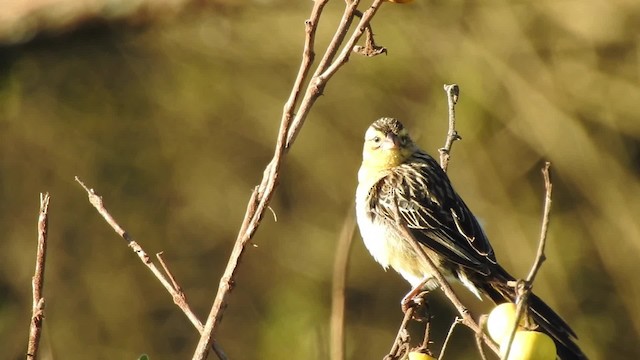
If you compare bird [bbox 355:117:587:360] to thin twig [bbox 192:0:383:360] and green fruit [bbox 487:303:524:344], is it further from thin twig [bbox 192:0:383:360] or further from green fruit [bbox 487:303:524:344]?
thin twig [bbox 192:0:383:360]

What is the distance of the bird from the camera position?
4.29m

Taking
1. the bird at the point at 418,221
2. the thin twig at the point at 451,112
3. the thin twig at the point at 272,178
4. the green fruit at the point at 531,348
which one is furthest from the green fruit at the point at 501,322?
the bird at the point at 418,221

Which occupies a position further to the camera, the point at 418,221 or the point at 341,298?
the point at 418,221

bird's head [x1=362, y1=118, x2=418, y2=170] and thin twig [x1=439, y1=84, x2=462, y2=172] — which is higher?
bird's head [x1=362, y1=118, x2=418, y2=170]

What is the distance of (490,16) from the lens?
8.48 m

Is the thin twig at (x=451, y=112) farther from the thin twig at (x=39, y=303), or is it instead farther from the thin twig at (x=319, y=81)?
the thin twig at (x=39, y=303)

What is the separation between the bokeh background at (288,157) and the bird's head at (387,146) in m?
3.05

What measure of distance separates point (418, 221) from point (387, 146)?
50cm

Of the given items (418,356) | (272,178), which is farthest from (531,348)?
(272,178)

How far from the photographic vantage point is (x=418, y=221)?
4562mm

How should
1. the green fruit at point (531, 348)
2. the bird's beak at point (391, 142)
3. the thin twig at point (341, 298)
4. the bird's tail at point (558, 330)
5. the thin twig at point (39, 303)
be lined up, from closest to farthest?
the thin twig at point (39, 303), the green fruit at point (531, 348), the thin twig at point (341, 298), the bird's tail at point (558, 330), the bird's beak at point (391, 142)

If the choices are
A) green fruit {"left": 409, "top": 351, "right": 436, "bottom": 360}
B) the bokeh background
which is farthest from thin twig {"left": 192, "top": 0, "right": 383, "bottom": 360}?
the bokeh background

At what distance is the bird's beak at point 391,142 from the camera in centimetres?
494

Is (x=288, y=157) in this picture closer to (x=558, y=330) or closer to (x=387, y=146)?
(x=387, y=146)
